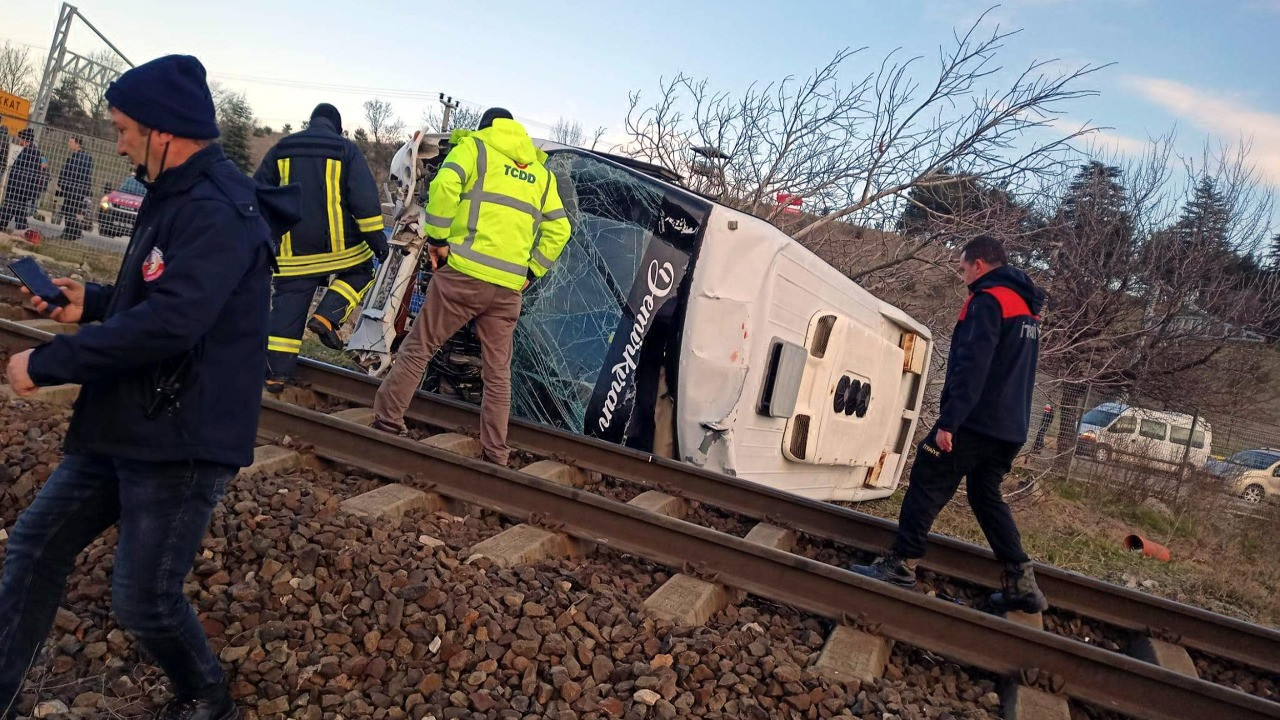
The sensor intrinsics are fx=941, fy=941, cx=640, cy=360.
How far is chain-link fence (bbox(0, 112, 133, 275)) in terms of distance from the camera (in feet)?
41.8

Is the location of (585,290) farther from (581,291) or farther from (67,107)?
(67,107)

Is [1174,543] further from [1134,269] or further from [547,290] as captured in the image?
[1134,269]

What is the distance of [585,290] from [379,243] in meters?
1.51

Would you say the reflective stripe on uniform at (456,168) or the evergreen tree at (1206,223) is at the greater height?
the evergreen tree at (1206,223)

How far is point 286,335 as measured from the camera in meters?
6.11

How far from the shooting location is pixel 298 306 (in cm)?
612

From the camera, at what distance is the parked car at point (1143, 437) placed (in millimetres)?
13398

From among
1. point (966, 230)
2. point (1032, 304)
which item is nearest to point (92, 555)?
point (1032, 304)

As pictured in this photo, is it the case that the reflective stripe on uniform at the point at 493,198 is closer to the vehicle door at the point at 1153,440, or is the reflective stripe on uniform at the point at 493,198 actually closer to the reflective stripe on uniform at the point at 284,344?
the reflective stripe on uniform at the point at 284,344

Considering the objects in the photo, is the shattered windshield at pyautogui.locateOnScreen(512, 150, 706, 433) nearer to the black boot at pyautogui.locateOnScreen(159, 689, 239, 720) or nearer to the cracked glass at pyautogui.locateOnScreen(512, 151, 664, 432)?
the cracked glass at pyautogui.locateOnScreen(512, 151, 664, 432)

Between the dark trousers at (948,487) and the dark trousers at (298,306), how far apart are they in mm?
3822

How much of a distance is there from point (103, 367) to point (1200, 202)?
2167 cm

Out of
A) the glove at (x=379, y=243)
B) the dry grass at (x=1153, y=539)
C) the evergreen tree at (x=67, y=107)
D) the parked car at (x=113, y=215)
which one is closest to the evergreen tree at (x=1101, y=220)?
the dry grass at (x=1153, y=539)

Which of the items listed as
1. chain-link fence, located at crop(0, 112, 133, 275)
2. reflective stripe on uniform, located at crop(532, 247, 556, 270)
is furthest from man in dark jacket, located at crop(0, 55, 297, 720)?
chain-link fence, located at crop(0, 112, 133, 275)
